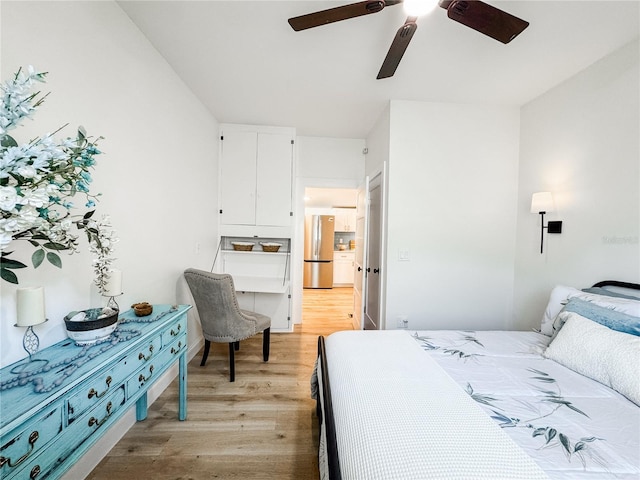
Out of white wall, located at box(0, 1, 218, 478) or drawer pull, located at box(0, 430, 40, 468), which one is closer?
drawer pull, located at box(0, 430, 40, 468)

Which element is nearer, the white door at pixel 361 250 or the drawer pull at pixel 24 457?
the drawer pull at pixel 24 457

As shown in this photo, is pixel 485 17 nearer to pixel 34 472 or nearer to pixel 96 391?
pixel 96 391

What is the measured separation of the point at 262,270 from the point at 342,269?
3.63m

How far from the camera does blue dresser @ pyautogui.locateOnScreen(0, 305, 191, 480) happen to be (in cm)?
78

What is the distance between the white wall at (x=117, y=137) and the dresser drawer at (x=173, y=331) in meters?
0.38

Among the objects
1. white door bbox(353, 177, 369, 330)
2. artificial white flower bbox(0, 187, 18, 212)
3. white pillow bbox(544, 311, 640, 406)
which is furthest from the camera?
white door bbox(353, 177, 369, 330)

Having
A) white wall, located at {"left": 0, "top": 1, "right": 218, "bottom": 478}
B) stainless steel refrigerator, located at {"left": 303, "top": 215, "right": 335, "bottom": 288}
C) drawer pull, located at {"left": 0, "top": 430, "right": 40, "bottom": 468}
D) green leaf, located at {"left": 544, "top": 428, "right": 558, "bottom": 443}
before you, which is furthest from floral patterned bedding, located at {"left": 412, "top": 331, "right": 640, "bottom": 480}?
stainless steel refrigerator, located at {"left": 303, "top": 215, "right": 335, "bottom": 288}

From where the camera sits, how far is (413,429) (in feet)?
2.89

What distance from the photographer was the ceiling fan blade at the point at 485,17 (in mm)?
1208

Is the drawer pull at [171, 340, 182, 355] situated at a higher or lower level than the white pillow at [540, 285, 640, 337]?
lower

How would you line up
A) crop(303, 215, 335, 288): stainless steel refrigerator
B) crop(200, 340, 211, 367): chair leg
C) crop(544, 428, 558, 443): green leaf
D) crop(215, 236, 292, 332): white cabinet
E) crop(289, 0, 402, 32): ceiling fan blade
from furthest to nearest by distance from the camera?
crop(303, 215, 335, 288): stainless steel refrigerator, crop(215, 236, 292, 332): white cabinet, crop(200, 340, 211, 367): chair leg, crop(289, 0, 402, 32): ceiling fan blade, crop(544, 428, 558, 443): green leaf

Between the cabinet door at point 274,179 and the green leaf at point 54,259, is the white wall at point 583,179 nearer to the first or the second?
the cabinet door at point 274,179

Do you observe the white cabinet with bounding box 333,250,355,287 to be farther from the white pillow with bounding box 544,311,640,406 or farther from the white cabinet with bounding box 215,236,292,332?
the white pillow with bounding box 544,311,640,406

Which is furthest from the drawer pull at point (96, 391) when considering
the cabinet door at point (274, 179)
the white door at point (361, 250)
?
the white door at point (361, 250)
